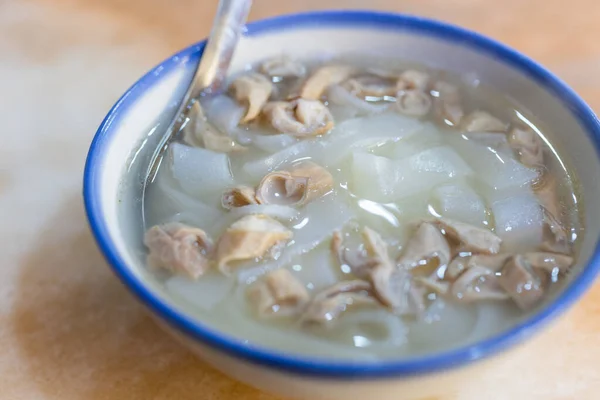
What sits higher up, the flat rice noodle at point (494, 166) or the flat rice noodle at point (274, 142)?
the flat rice noodle at point (494, 166)

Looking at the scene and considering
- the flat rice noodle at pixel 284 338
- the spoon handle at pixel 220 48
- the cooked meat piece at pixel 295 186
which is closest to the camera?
the flat rice noodle at pixel 284 338

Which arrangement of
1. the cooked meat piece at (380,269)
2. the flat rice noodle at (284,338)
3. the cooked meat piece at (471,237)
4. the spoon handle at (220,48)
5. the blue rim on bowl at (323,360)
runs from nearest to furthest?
the blue rim on bowl at (323,360), the flat rice noodle at (284,338), the cooked meat piece at (380,269), the cooked meat piece at (471,237), the spoon handle at (220,48)

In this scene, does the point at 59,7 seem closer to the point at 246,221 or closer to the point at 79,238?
the point at 79,238

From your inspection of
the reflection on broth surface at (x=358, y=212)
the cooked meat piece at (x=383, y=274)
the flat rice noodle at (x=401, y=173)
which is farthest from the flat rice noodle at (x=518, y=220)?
the cooked meat piece at (x=383, y=274)

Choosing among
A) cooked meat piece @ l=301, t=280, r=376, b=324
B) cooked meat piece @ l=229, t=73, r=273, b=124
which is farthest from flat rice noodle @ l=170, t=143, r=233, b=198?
cooked meat piece @ l=301, t=280, r=376, b=324

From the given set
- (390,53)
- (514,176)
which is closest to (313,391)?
(514,176)

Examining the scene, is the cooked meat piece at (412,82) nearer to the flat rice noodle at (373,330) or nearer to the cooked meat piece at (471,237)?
the cooked meat piece at (471,237)
